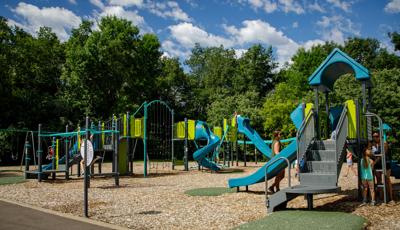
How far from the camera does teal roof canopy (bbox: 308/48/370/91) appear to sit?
1048 centimetres

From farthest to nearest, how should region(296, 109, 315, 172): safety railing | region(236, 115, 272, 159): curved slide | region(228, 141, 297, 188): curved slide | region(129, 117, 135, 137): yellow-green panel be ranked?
region(129, 117, 135, 137): yellow-green panel, region(236, 115, 272, 159): curved slide, region(228, 141, 297, 188): curved slide, region(296, 109, 315, 172): safety railing

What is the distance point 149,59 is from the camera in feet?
146

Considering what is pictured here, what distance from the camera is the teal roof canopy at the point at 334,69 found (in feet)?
34.4

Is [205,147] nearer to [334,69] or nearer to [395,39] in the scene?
[334,69]

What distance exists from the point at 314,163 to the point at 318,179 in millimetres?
484

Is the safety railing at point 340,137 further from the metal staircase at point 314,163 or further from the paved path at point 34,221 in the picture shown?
the paved path at point 34,221

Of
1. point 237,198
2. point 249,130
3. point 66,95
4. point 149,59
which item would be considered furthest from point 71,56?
point 237,198

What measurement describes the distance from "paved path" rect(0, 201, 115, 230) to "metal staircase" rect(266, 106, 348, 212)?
154 inches

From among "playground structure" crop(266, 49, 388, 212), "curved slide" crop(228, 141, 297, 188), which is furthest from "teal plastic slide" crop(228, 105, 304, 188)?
"playground structure" crop(266, 49, 388, 212)

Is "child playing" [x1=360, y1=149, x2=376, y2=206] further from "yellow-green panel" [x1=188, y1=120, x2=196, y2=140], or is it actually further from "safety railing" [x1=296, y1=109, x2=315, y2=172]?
"yellow-green panel" [x1=188, y1=120, x2=196, y2=140]

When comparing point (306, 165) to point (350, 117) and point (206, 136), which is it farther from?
point (206, 136)

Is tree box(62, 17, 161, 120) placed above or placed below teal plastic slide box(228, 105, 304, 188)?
above

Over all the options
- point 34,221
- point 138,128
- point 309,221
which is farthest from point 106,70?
point 309,221

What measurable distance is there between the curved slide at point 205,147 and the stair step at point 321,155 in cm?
1142
